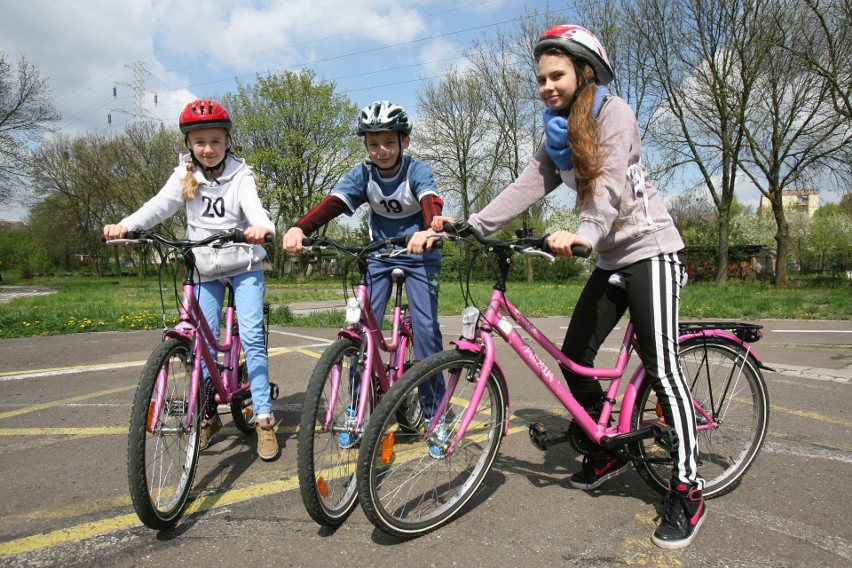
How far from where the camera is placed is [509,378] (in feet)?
18.9

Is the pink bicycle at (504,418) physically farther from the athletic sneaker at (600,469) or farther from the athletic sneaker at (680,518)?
the athletic sneaker at (680,518)

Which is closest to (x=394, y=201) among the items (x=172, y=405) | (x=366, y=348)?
(x=366, y=348)

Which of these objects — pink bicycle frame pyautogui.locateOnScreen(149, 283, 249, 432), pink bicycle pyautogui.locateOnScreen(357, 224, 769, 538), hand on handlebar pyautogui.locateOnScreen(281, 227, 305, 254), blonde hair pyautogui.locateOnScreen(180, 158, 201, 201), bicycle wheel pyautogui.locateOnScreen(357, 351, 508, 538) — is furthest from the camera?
blonde hair pyautogui.locateOnScreen(180, 158, 201, 201)

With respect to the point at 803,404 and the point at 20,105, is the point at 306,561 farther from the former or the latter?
the point at 20,105

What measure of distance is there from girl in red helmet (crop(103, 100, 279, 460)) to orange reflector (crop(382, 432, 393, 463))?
1.32 meters

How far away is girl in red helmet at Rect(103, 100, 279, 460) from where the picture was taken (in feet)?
11.7

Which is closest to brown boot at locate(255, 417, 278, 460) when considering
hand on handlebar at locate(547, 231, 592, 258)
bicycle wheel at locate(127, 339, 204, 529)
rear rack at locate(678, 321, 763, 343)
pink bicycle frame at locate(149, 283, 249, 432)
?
pink bicycle frame at locate(149, 283, 249, 432)

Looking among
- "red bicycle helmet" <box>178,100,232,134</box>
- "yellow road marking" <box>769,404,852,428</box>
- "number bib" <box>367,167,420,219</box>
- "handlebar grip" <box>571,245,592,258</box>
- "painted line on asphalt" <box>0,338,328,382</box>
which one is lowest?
"yellow road marking" <box>769,404,852,428</box>

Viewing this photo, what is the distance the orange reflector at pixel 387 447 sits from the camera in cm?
244

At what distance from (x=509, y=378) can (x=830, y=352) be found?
4.71 meters

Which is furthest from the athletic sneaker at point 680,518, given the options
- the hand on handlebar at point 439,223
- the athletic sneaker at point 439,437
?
the hand on handlebar at point 439,223

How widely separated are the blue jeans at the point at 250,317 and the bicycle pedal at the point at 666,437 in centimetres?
228

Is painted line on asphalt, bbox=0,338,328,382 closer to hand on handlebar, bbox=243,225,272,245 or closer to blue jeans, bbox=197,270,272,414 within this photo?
blue jeans, bbox=197,270,272,414

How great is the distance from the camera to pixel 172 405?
2826 millimetres
